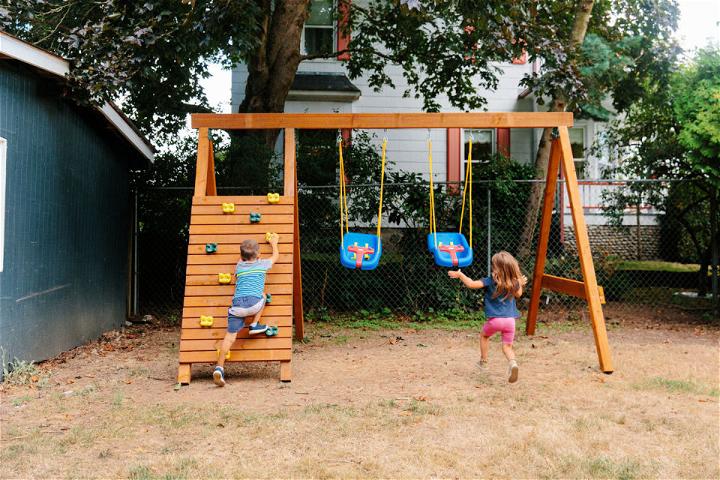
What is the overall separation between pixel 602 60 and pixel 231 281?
794 centimetres

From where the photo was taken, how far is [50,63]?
6.11 metres

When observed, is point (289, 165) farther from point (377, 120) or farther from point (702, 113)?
point (702, 113)

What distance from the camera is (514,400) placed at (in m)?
4.86

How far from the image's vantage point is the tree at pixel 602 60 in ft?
28.5

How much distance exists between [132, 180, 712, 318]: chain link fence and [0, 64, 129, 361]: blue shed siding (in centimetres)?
136

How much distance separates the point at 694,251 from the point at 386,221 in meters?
6.19

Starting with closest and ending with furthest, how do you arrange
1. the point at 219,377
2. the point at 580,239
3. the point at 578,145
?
the point at 219,377, the point at 580,239, the point at 578,145

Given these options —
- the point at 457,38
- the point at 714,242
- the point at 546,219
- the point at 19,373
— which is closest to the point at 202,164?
the point at 19,373

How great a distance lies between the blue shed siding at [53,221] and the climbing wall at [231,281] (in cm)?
164

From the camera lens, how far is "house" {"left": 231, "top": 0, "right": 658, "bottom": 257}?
13.8m

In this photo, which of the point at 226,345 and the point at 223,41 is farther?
the point at 223,41

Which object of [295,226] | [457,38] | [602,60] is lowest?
[295,226]

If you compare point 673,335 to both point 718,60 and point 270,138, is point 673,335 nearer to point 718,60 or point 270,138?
point 718,60

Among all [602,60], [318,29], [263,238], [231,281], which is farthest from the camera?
[318,29]
